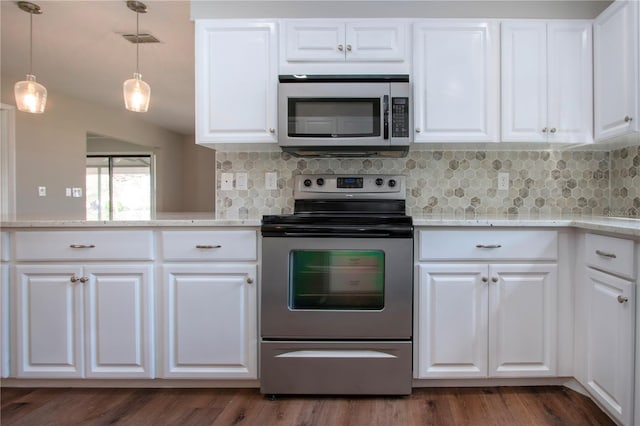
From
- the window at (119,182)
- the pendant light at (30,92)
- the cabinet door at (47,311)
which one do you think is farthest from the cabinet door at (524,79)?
the window at (119,182)

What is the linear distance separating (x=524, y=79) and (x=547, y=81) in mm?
128

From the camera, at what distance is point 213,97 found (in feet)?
7.09

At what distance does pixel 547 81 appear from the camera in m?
2.11

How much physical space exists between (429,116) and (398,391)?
145 centimetres

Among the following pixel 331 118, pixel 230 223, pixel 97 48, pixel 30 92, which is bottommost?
pixel 230 223

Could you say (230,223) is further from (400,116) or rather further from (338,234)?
(400,116)

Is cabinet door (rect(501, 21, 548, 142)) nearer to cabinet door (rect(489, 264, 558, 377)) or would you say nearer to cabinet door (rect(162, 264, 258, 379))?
cabinet door (rect(489, 264, 558, 377))

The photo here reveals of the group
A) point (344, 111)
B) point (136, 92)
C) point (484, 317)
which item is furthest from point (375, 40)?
point (136, 92)

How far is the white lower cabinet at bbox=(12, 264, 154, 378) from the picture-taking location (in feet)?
6.31

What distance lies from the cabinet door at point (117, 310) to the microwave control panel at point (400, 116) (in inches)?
58.1

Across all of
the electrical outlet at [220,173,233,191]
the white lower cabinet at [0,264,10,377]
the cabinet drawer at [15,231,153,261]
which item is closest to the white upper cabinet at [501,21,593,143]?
the electrical outlet at [220,173,233,191]

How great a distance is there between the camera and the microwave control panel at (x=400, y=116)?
2039 millimetres

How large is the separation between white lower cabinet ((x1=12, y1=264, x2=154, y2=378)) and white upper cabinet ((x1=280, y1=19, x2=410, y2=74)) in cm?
139

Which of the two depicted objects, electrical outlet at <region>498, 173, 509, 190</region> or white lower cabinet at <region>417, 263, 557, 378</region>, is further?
electrical outlet at <region>498, 173, 509, 190</region>
